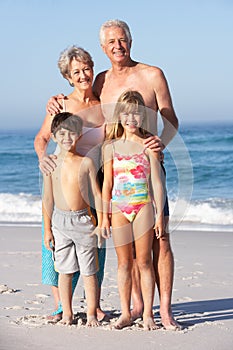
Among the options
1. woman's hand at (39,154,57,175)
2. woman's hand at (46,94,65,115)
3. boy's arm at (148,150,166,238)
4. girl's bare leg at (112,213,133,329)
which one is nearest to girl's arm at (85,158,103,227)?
girl's bare leg at (112,213,133,329)

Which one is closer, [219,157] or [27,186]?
[27,186]

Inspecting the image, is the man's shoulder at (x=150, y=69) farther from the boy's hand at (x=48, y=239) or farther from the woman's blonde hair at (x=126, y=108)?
the boy's hand at (x=48, y=239)

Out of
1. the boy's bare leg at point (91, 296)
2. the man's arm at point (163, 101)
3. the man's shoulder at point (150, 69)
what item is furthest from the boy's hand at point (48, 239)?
the man's shoulder at point (150, 69)

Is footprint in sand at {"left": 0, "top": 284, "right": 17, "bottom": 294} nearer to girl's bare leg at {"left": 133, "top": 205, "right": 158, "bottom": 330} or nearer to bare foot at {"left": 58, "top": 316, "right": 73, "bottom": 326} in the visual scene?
bare foot at {"left": 58, "top": 316, "right": 73, "bottom": 326}

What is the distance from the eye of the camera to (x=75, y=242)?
4.64 metres

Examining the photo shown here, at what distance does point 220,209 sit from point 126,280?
7881mm

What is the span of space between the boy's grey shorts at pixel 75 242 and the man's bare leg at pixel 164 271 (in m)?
0.39

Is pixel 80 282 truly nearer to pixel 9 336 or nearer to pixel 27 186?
pixel 9 336

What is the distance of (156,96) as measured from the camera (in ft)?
15.9

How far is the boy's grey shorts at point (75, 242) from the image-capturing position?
15.1 feet

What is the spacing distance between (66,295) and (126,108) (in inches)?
46.9

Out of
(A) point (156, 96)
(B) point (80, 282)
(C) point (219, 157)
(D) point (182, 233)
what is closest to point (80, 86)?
(A) point (156, 96)

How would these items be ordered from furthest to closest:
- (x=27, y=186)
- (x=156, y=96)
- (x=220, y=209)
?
(x=27, y=186) < (x=220, y=209) < (x=156, y=96)

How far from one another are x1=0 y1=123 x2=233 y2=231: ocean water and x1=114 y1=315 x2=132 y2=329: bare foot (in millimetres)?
686
